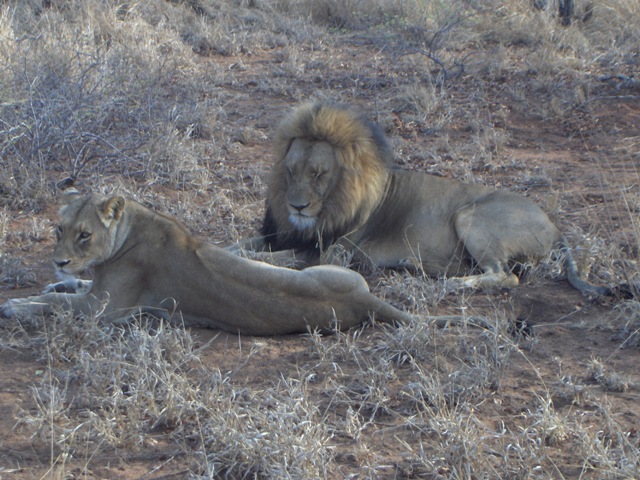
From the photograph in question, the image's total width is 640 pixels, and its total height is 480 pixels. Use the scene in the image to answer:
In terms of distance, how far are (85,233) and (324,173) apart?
5.77 ft

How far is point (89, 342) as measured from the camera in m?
4.68

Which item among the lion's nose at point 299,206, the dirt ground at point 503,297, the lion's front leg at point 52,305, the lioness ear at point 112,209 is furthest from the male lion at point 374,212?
the lion's front leg at point 52,305

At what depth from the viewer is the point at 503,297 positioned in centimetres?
568

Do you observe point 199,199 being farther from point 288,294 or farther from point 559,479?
point 559,479

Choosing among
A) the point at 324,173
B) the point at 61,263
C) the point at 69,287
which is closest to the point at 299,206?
the point at 324,173

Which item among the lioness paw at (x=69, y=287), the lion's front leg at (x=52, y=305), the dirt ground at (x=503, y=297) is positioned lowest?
the lioness paw at (x=69, y=287)

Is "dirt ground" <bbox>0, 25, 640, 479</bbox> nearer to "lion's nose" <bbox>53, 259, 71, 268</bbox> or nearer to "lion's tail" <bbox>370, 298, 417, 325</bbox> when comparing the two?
"lion's tail" <bbox>370, 298, 417, 325</bbox>

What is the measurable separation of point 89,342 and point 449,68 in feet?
Answer: 25.1

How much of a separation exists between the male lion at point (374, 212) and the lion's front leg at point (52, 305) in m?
1.43

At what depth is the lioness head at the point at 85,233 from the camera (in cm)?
500

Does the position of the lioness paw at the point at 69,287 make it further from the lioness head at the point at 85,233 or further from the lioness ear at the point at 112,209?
the lioness ear at the point at 112,209

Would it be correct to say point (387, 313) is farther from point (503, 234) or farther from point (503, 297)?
point (503, 234)

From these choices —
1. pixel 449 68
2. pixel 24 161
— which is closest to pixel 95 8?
pixel 449 68

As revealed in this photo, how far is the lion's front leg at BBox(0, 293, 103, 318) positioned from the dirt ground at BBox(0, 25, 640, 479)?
38 centimetres
